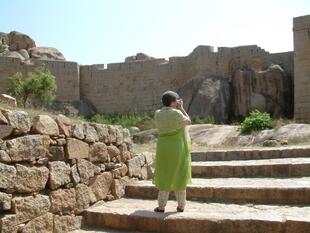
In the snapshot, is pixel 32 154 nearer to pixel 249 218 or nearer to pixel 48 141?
pixel 48 141

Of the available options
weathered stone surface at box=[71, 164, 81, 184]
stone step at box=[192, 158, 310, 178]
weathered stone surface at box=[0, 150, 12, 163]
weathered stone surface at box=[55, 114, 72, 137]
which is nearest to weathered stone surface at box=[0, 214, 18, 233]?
weathered stone surface at box=[0, 150, 12, 163]

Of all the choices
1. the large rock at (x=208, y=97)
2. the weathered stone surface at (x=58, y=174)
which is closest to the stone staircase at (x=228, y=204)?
the weathered stone surface at (x=58, y=174)

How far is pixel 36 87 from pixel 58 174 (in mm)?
15599

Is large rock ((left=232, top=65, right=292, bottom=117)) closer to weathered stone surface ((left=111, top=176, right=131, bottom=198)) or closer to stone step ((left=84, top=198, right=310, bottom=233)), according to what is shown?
weathered stone surface ((left=111, top=176, right=131, bottom=198))

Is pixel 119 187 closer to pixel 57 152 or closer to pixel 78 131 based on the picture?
pixel 78 131

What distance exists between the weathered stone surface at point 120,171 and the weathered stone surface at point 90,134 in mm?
653

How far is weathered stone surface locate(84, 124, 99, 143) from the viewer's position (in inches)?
233

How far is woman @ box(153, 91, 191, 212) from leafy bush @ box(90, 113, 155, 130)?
40.0ft

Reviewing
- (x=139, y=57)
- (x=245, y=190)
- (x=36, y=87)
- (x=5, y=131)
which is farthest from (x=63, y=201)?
(x=139, y=57)

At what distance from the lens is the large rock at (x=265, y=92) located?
1902 centimetres

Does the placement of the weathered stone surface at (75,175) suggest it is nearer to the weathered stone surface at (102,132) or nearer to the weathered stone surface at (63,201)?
the weathered stone surface at (63,201)

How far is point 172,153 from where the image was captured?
5.21m

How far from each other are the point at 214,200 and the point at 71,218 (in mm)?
1837

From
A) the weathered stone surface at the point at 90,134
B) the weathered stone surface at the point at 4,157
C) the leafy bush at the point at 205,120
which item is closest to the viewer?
the weathered stone surface at the point at 4,157
